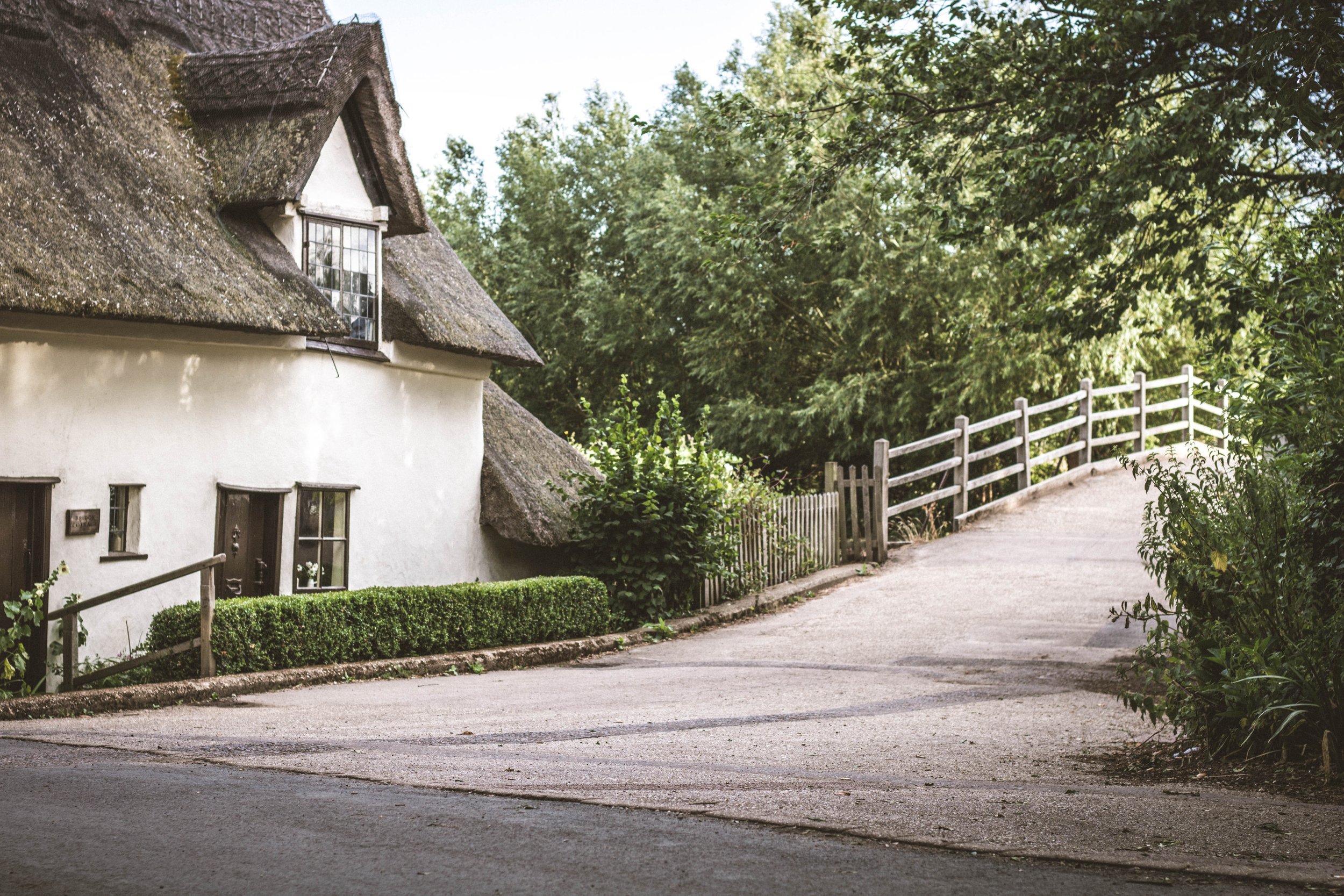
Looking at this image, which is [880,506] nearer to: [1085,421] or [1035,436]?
[1035,436]

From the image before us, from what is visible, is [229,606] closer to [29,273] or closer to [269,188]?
[29,273]

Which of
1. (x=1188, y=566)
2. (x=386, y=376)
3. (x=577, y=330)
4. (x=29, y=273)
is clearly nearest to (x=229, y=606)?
(x=29, y=273)

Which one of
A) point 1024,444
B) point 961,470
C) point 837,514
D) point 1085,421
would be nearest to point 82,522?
point 837,514

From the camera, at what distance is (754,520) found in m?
19.6

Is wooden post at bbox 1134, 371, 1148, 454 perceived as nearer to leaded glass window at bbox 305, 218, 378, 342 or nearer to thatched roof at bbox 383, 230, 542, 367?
thatched roof at bbox 383, 230, 542, 367

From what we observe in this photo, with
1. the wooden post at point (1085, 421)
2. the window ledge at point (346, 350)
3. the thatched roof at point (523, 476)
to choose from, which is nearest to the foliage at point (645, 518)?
the thatched roof at point (523, 476)

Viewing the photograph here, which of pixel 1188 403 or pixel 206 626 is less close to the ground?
pixel 1188 403

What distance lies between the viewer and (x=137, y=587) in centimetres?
1211

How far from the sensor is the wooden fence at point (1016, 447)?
72.4ft

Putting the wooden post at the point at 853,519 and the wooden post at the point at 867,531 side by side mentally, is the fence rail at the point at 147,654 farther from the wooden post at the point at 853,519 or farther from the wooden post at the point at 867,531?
the wooden post at the point at 867,531

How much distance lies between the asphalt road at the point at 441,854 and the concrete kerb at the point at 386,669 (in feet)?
15.6

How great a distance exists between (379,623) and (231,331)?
11.6 feet

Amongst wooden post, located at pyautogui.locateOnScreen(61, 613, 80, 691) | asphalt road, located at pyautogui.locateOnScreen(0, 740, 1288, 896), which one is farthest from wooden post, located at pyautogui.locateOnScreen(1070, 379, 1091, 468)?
asphalt road, located at pyautogui.locateOnScreen(0, 740, 1288, 896)

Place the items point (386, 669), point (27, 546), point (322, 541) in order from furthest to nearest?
point (322, 541) → point (386, 669) → point (27, 546)
